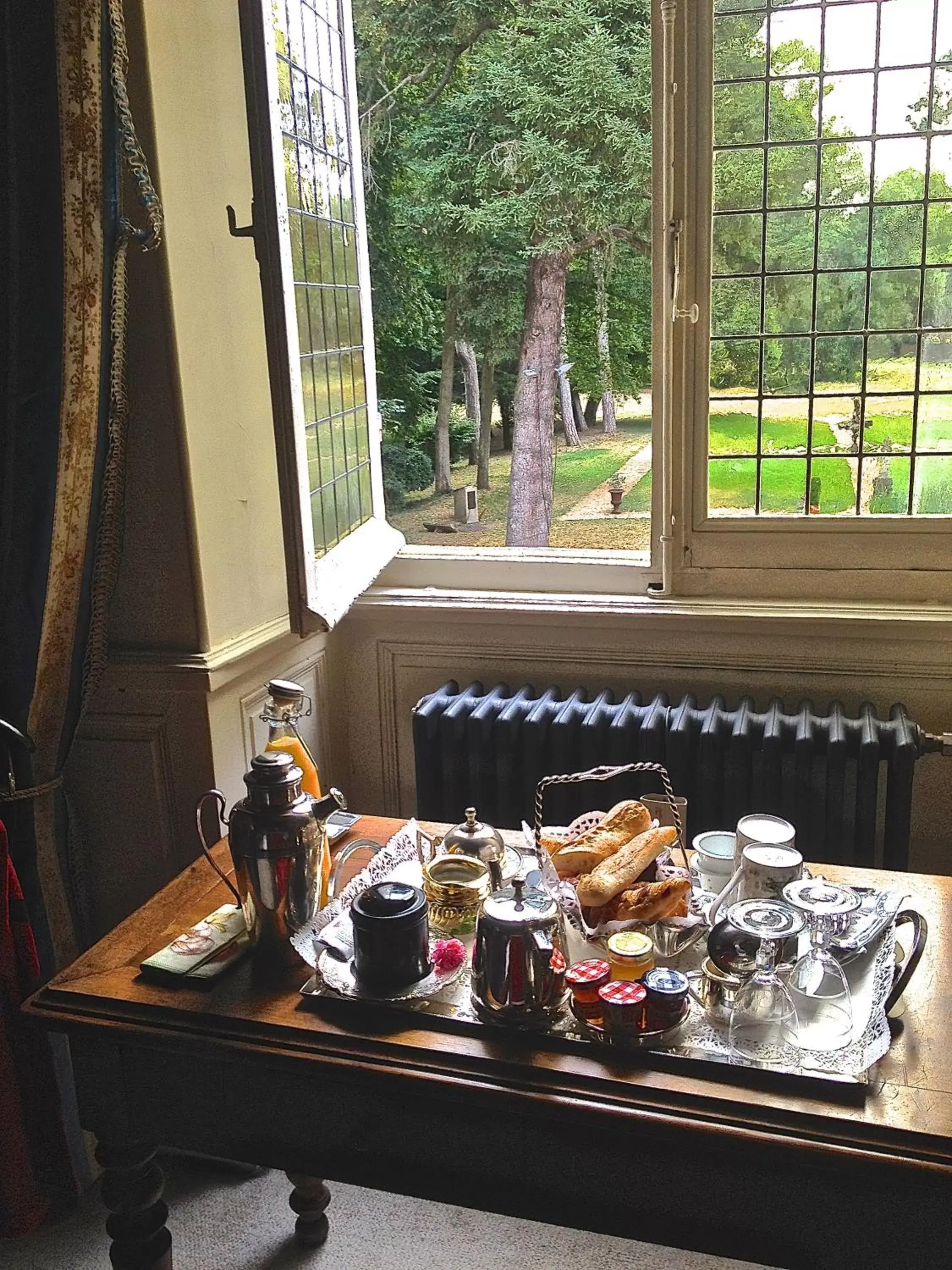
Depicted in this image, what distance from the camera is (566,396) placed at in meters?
2.92

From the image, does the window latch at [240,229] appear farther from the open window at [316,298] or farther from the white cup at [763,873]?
the white cup at [763,873]

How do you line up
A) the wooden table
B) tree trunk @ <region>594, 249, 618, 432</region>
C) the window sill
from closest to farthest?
the wooden table, the window sill, tree trunk @ <region>594, 249, 618, 432</region>

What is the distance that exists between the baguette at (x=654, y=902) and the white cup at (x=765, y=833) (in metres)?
0.13

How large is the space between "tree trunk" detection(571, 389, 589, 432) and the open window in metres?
0.58

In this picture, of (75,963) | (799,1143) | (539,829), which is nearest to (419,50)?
(539,829)

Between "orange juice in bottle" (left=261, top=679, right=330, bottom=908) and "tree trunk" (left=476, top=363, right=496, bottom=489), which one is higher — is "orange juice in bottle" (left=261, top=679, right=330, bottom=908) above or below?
below

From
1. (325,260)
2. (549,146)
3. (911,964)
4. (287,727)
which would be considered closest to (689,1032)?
(911,964)

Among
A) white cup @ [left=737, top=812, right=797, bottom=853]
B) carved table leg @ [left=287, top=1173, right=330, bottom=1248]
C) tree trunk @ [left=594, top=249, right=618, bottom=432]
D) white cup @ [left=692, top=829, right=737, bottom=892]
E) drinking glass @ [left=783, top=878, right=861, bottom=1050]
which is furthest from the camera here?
tree trunk @ [left=594, top=249, right=618, bottom=432]

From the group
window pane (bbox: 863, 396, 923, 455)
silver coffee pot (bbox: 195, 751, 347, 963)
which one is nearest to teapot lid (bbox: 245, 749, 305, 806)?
silver coffee pot (bbox: 195, 751, 347, 963)

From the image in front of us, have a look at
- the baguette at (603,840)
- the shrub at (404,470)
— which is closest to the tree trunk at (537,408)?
the shrub at (404,470)

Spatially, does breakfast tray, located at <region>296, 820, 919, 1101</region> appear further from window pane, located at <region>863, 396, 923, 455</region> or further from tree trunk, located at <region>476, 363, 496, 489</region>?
tree trunk, located at <region>476, 363, 496, 489</region>

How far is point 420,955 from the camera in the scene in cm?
131

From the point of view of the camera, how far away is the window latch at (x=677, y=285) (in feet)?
7.52

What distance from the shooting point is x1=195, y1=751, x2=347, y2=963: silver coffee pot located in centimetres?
135
